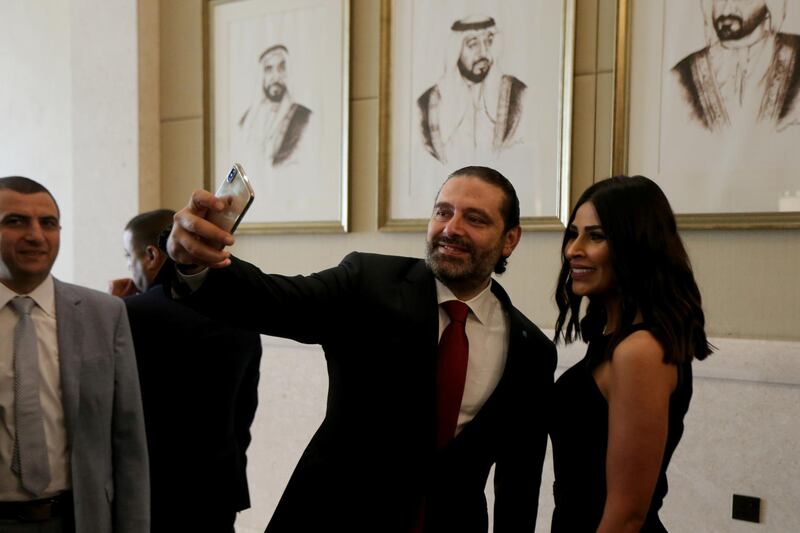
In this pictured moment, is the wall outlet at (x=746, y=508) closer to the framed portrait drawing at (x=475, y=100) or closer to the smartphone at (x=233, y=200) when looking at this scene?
the framed portrait drawing at (x=475, y=100)

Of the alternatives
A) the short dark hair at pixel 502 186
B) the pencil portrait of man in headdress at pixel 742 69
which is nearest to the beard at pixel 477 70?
the pencil portrait of man in headdress at pixel 742 69

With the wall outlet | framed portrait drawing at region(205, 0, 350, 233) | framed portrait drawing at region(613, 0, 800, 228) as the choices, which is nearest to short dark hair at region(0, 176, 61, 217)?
framed portrait drawing at region(205, 0, 350, 233)

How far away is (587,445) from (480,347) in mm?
376

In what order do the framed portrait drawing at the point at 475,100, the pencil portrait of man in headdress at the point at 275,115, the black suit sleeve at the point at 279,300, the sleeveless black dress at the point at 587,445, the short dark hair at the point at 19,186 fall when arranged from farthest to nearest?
the pencil portrait of man in headdress at the point at 275,115
the framed portrait drawing at the point at 475,100
the short dark hair at the point at 19,186
the sleeveless black dress at the point at 587,445
the black suit sleeve at the point at 279,300

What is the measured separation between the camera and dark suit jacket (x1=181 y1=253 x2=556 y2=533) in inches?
71.0

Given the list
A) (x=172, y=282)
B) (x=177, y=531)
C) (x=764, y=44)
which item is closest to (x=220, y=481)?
(x=177, y=531)

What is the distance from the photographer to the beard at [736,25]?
2.85 metres

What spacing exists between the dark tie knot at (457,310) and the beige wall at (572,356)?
1.47 metres

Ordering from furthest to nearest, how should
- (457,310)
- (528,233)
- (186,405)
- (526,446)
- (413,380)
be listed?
1. (528,233)
2. (186,405)
3. (526,446)
4. (457,310)
5. (413,380)

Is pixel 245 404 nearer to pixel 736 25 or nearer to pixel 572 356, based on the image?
pixel 572 356

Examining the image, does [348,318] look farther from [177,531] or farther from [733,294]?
[733,294]

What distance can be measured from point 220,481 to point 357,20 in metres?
2.33

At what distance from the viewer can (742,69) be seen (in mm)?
2883

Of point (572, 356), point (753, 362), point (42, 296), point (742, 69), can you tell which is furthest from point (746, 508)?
point (42, 296)
